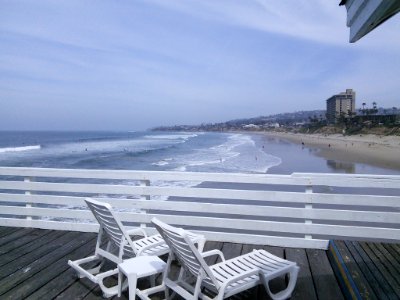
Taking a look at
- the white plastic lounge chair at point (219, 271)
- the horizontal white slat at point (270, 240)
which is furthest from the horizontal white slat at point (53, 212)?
the white plastic lounge chair at point (219, 271)

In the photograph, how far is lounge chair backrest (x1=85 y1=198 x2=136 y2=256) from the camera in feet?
9.77

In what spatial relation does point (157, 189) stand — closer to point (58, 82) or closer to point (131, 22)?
point (131, 22)

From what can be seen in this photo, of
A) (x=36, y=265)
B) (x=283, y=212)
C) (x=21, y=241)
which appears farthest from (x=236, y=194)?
(x=21, y=241)

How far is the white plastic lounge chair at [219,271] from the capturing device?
243 centimetres

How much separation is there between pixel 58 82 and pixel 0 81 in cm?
657

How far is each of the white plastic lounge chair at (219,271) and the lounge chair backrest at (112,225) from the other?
50cm

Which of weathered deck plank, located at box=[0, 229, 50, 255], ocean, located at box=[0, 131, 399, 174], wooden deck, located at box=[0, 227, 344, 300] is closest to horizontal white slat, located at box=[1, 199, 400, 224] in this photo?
weathered deck plank, located at box=[0, 229, 50, 255]

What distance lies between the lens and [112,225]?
311 cm

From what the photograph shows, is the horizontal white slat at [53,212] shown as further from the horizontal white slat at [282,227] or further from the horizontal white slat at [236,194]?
the horizontal white slat at [282,227]

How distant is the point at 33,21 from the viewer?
9.12 meters

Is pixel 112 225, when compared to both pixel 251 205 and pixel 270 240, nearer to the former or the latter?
pixel 251 205

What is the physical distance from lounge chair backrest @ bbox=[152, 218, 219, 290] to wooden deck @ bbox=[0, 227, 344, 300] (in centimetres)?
67

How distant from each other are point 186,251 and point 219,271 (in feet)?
1.63

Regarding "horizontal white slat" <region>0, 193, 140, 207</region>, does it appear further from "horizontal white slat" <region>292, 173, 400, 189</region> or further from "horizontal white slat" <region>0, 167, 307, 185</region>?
"horizontal white slat" <region>292, 173, 400, 189</region>
